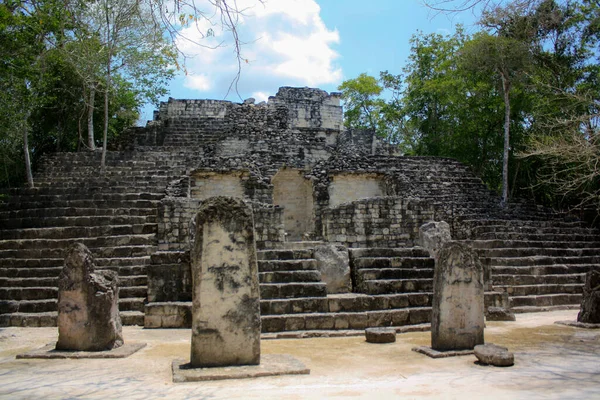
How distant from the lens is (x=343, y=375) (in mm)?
4609

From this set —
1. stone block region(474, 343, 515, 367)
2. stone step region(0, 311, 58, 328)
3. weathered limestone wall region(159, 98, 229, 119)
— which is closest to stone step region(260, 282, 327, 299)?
stone block region(474, 343, 515, 367)

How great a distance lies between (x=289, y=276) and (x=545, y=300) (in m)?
5.85

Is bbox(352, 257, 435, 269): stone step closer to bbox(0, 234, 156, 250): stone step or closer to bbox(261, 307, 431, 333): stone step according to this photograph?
bbox(261, 307, 431, 333): stone step

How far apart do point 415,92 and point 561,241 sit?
1382cm

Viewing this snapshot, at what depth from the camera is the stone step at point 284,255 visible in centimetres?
877

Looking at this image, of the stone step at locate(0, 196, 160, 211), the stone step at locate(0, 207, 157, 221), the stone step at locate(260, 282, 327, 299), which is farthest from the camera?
the stone step at locate(0, 196, 160, 211)

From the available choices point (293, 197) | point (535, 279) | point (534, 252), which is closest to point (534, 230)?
point (534, 252)

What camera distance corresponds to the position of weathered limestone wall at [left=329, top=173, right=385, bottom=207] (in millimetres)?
15523

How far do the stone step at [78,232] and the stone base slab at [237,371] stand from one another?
712 centimetres

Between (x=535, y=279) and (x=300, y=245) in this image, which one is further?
(x=535, y=279)

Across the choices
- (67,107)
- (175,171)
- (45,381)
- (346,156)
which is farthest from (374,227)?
(67,107)

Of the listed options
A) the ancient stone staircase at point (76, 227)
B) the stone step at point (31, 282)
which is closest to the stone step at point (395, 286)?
the ancient stone staircase at point (76, 227)

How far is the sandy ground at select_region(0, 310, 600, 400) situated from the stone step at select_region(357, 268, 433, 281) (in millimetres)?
2010

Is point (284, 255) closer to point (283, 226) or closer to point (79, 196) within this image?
point (283, 226)
